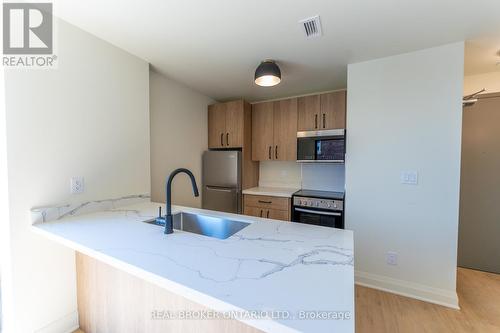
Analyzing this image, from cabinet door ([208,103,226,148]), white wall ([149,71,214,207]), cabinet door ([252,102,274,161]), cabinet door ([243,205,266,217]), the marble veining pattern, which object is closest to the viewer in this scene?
the marble veining pattern

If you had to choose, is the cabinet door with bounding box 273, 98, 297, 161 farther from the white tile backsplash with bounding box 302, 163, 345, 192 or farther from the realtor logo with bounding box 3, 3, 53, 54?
the realtor logo with bounding box 3, 3, 53, 54

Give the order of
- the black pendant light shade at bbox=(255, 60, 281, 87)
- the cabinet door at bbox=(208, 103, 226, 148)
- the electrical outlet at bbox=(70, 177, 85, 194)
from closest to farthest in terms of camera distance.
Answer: the electrical outlet at bbox=(70, 177, 85, 194) → the black pendant light shade at bbox=(255, 60, 281, 87) → the cabinet door at bbox=(208, 103, 226, 148)

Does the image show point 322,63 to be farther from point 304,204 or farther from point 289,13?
point 304,204

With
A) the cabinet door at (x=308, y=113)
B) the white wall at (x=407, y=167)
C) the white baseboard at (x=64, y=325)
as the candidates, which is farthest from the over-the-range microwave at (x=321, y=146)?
the white baseboard at (x=64, y=325)

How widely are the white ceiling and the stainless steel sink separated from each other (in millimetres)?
1453

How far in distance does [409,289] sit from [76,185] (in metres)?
3.09

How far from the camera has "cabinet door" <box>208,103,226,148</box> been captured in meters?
3.43

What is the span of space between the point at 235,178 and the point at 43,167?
2079 mm

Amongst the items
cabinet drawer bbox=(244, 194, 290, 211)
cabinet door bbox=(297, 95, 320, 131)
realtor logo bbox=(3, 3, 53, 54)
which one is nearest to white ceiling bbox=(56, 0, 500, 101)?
realtor logo bbox=(3, 3, 53, 54)

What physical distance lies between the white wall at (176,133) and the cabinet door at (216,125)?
0.08 m

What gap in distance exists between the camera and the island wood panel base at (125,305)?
3.41 ft

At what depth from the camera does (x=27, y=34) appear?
4.90 ft

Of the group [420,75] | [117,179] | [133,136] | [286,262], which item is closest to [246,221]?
[286,262]

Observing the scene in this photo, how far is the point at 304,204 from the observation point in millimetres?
2775
